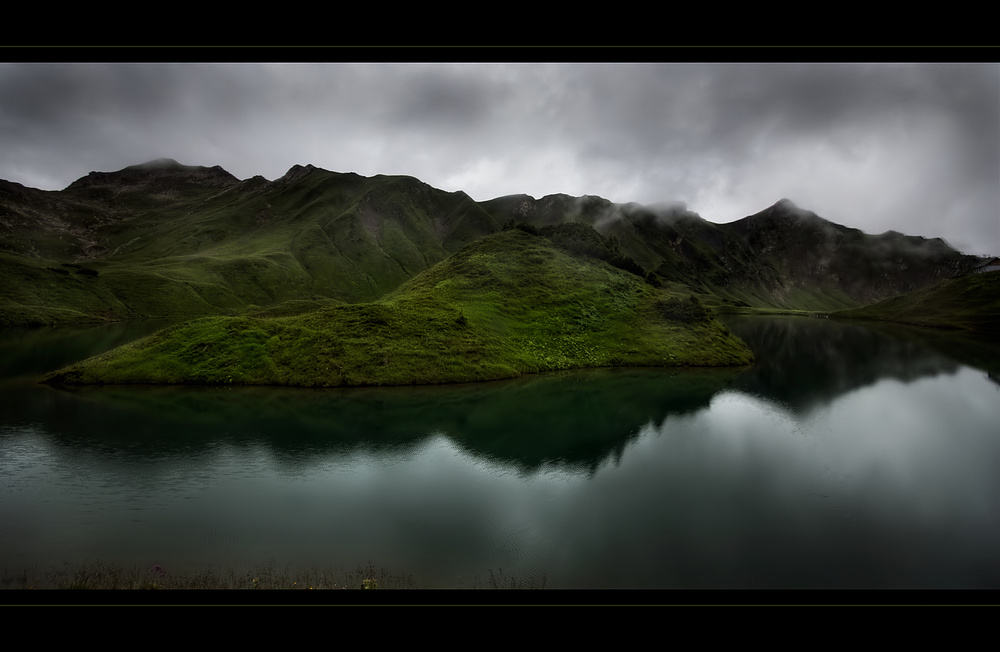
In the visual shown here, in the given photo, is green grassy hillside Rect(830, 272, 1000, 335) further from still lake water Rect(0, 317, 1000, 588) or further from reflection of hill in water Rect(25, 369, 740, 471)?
reflection of hill in water Rect(25, 369, 740, 471)

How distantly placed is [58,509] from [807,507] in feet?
125

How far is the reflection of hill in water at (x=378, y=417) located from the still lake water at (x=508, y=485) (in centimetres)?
26

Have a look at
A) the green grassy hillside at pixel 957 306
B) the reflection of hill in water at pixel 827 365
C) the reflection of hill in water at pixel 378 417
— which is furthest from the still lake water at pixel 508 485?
the green grassy hillside at pixel 957 306

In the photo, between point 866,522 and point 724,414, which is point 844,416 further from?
point 866,522

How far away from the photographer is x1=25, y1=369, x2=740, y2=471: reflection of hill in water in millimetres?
31062

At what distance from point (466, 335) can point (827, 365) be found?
61.0m

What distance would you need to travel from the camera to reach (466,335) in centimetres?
5781

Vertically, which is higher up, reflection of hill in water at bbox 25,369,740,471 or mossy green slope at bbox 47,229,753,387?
mossy green slope at bbox 47,229,753,387

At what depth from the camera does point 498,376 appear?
53.1 metres

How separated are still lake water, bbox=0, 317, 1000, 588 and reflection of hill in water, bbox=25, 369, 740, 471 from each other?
0.84 ft

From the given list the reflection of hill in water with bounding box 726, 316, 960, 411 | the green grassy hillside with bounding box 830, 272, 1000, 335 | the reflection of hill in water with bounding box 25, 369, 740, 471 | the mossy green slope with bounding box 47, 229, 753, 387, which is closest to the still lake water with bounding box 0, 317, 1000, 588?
the reflection of hill in water with bounding box 25, 369, 740, 471

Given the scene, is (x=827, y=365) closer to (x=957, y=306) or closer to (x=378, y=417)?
(x=378, y=417)
